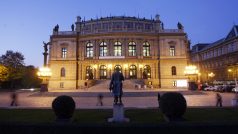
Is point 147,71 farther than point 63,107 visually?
→ Yes

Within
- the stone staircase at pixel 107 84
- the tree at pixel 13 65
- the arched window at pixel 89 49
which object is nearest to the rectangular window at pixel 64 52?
the arched window at pixel 89 49

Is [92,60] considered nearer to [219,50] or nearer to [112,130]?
[219,50]

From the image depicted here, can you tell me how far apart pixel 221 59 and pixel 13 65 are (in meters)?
58.4

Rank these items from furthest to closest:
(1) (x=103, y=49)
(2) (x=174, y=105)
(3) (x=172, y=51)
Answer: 1. (1) (x=103, y=49)
2. (3) (x=172, y=51)
3. (2) (x=174, y=105)

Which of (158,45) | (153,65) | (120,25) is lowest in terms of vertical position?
(153,65)

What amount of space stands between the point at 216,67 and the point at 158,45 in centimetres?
2485

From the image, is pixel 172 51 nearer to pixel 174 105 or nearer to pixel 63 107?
pixel 174 105

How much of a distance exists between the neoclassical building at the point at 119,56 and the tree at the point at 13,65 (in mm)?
12336

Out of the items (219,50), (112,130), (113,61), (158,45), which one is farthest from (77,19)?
(112,130)

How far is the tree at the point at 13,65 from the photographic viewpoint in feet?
232

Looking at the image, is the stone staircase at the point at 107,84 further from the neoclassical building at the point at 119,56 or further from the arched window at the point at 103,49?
the arched window at the point at 103,49

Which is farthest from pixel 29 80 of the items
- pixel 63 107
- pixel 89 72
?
pixel 63 107

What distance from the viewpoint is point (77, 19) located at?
74875 mm

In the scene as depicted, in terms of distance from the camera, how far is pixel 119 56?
208 feet
